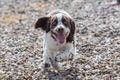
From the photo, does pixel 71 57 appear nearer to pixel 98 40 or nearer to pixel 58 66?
pixel 58 66

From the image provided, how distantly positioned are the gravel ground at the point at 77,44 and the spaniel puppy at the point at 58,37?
25 cm

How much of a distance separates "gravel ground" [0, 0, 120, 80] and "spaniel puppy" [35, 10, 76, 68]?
0.25 metres

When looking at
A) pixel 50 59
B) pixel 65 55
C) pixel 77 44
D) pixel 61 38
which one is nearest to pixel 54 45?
pixel 65 55

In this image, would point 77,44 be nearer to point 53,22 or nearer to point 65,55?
point 65,55

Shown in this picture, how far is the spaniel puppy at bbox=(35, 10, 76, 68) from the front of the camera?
736cm

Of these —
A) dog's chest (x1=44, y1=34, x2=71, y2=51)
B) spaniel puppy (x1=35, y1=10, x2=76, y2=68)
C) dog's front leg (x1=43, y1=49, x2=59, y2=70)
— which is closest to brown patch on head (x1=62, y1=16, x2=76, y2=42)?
spaniel puppy (x1=35, y1=10, x2=76, y2=68)

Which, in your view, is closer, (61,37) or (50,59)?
(61,37)

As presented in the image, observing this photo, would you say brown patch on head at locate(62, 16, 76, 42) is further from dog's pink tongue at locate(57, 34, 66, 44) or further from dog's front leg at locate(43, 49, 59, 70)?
dog's front leg at locate(43, 49, 59, 70)

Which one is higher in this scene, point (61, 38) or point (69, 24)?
point (69, 24)

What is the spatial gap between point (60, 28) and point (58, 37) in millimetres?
269

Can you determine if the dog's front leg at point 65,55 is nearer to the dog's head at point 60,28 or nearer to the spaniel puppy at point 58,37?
the spaniel puppy at point 58,37

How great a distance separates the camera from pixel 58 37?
740cm

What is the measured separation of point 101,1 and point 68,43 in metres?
7.32

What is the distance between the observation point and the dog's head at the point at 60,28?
23.9 feet
